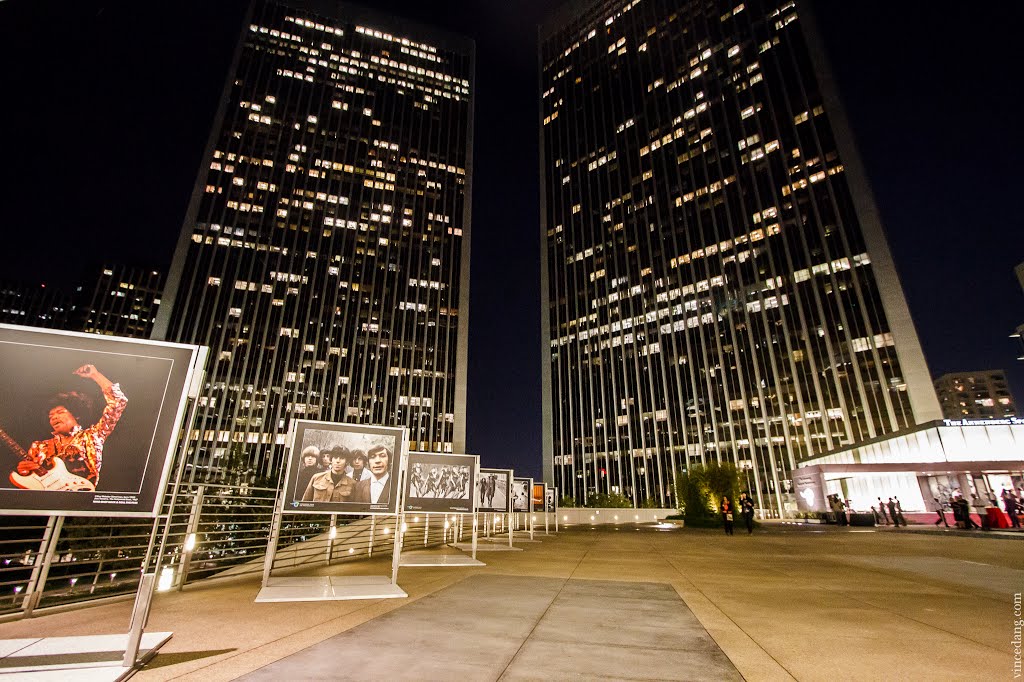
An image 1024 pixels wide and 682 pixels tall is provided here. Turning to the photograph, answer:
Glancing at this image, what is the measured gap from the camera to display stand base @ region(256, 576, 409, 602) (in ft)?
19.5

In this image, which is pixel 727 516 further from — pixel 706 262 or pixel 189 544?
pixel 706 262

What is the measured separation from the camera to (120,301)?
124m

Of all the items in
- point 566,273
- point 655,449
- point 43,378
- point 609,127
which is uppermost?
point 609,127

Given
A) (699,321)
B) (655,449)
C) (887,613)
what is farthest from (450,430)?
(887,613)

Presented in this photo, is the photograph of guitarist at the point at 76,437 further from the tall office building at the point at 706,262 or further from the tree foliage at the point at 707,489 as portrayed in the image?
the tall office building at the point at 706,262

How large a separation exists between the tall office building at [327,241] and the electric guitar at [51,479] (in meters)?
75.4

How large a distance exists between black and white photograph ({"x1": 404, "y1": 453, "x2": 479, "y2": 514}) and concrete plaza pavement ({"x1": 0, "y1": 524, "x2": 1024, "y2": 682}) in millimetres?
1651

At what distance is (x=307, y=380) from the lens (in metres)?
79.7

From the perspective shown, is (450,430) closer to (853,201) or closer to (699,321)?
(699,321)

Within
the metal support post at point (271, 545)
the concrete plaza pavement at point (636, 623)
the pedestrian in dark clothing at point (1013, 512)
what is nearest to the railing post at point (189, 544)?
the concrete plaza pavement at point (636, 623)

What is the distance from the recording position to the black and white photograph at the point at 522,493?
1964cm

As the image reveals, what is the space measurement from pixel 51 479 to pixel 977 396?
204 metres

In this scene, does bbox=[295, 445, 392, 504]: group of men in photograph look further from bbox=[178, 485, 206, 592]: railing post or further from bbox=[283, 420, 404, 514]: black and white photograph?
bbox=[178, 485, 206, 592]: railing post

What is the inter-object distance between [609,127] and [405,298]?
61.7 metres
